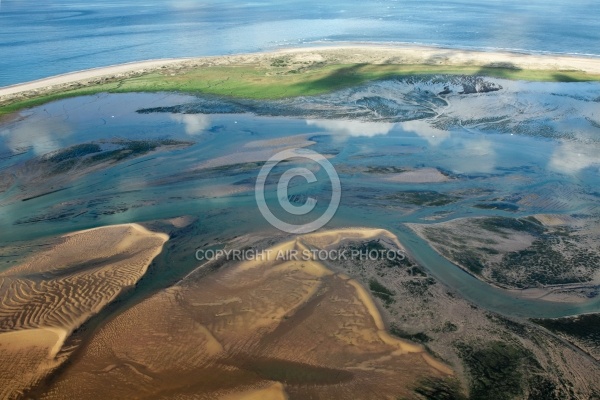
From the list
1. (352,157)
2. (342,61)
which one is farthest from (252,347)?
(342,61)

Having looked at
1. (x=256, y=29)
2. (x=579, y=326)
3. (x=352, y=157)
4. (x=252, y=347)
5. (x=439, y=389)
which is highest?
(x=256, y=29)

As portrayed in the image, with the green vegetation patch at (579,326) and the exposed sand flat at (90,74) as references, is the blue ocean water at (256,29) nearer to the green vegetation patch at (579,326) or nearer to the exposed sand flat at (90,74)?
the exposed sand flat at (90,74)

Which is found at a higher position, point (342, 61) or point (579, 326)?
point (342, 61)

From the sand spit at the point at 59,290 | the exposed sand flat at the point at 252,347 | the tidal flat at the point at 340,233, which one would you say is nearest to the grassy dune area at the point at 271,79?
the tidal flat at the point at 340,233

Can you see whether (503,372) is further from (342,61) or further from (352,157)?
(342,61)

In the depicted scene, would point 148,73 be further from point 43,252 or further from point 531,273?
point 531,273

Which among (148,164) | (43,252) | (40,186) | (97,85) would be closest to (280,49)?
(97,85)

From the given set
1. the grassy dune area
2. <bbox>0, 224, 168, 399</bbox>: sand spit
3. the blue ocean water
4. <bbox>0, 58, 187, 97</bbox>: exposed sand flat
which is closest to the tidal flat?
<bbox>0, 224, 168, 399</bbox>: sand spit
